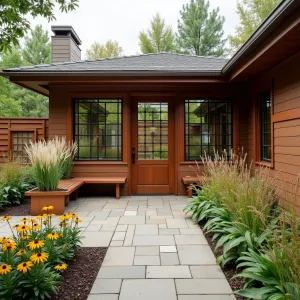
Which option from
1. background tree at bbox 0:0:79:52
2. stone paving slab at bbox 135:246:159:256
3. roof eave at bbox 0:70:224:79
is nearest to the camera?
stone paving slab at bbox 135:246:159:256

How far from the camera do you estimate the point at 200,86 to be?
613 centimetres

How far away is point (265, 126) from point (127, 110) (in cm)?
267

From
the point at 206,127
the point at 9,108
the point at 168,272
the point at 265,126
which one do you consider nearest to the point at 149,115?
the point at 206,127

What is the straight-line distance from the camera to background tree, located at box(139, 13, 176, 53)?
19.3 m

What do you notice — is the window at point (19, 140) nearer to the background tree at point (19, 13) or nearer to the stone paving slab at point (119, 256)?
the background tree at point (19, 13)

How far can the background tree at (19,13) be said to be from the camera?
323 centimetres

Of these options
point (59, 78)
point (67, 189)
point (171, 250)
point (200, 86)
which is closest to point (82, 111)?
point (59, 78)

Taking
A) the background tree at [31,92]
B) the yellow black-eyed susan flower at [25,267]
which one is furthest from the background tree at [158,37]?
the yellow black-eyed susan flower at [25,267]

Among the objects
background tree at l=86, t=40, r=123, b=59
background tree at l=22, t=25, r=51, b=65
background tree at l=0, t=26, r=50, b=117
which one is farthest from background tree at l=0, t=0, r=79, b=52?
background tree at l=22, t=25, r=51, b=65

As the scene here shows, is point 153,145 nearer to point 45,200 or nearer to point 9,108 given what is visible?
point 45,200

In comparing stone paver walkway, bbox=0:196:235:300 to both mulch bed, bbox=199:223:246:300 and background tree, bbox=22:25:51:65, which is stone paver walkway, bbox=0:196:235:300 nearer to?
mulch bed, bbox=199:223:246:300

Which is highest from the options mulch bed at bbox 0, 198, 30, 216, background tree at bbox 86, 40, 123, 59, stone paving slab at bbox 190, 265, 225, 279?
background tree at bbox 86, 40, 123, 59

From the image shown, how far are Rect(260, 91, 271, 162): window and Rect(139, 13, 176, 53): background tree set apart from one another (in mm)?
14976

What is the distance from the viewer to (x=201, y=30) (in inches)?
789
